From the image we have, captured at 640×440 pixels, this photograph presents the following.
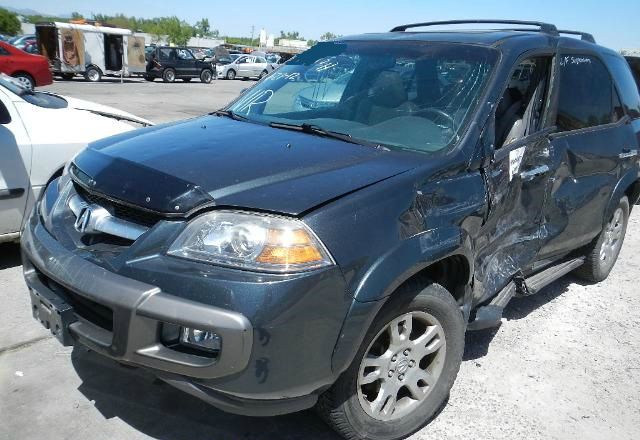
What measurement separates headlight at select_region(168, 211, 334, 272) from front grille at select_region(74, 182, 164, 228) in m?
0.19

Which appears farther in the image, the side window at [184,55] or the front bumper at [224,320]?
the side window at [184,55]

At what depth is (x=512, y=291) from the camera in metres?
3.41

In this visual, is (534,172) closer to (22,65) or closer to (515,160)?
(515,160)

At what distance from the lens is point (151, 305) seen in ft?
6.55

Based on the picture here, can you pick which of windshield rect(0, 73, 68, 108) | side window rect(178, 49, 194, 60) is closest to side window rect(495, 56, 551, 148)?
windshield rect(0, 73, 68, 108)

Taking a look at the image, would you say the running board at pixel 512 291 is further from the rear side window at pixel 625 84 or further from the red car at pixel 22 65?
the red car at pixel 22 65

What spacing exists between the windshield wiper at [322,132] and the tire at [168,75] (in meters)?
27.0

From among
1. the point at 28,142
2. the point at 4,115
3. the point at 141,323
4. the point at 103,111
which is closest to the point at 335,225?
the point at 141,323

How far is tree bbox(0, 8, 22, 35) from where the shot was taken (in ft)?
184

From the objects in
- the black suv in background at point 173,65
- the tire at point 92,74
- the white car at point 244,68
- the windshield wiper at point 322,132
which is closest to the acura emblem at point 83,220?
the windshield wiper at point 322,132

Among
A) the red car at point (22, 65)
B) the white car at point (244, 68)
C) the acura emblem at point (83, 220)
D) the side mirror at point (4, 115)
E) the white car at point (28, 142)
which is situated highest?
the acura emblem at point (83, 220)

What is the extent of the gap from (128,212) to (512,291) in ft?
7.36

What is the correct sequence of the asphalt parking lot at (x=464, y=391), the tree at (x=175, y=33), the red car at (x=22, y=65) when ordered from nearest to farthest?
the asphalt parking lot at (x=464, y=391) → the red car at (x=22, y=65) → the tree at (x=175, y=33)

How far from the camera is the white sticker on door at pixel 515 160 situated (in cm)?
308
